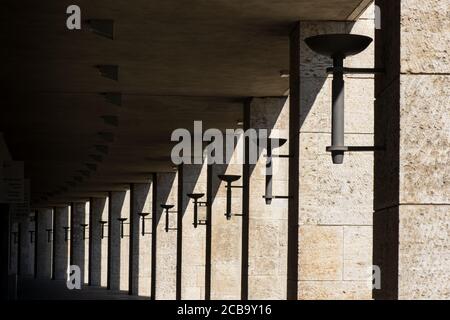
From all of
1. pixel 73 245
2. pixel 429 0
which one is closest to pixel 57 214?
pixel 73 245

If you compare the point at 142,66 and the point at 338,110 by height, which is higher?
the point at 142,66

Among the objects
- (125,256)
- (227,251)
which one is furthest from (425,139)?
(125,256)

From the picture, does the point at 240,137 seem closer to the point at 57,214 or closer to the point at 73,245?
the point at 73,245

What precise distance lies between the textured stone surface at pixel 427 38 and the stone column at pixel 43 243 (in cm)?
5919

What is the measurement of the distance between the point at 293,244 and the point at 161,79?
17.3ft

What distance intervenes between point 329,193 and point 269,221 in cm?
600

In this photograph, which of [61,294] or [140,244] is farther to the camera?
[140,244]

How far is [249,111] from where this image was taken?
65.6 feet

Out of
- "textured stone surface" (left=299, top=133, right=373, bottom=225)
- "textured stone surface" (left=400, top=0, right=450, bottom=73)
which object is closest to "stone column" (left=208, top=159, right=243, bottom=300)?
"textured stone surface" (left=299, top=133, right=373, bottom=225)

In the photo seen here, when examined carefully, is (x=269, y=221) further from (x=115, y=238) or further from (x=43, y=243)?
(x=43, y=243)

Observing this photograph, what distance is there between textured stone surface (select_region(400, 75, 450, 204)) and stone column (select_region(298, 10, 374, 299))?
531 cm

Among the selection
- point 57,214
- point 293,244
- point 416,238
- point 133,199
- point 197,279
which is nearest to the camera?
point 416,238

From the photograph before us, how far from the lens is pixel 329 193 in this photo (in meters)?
13.6

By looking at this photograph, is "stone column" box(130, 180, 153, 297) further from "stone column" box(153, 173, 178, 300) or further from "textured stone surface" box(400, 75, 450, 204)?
"textured stone surface" box(400, 75, 450, 204)
